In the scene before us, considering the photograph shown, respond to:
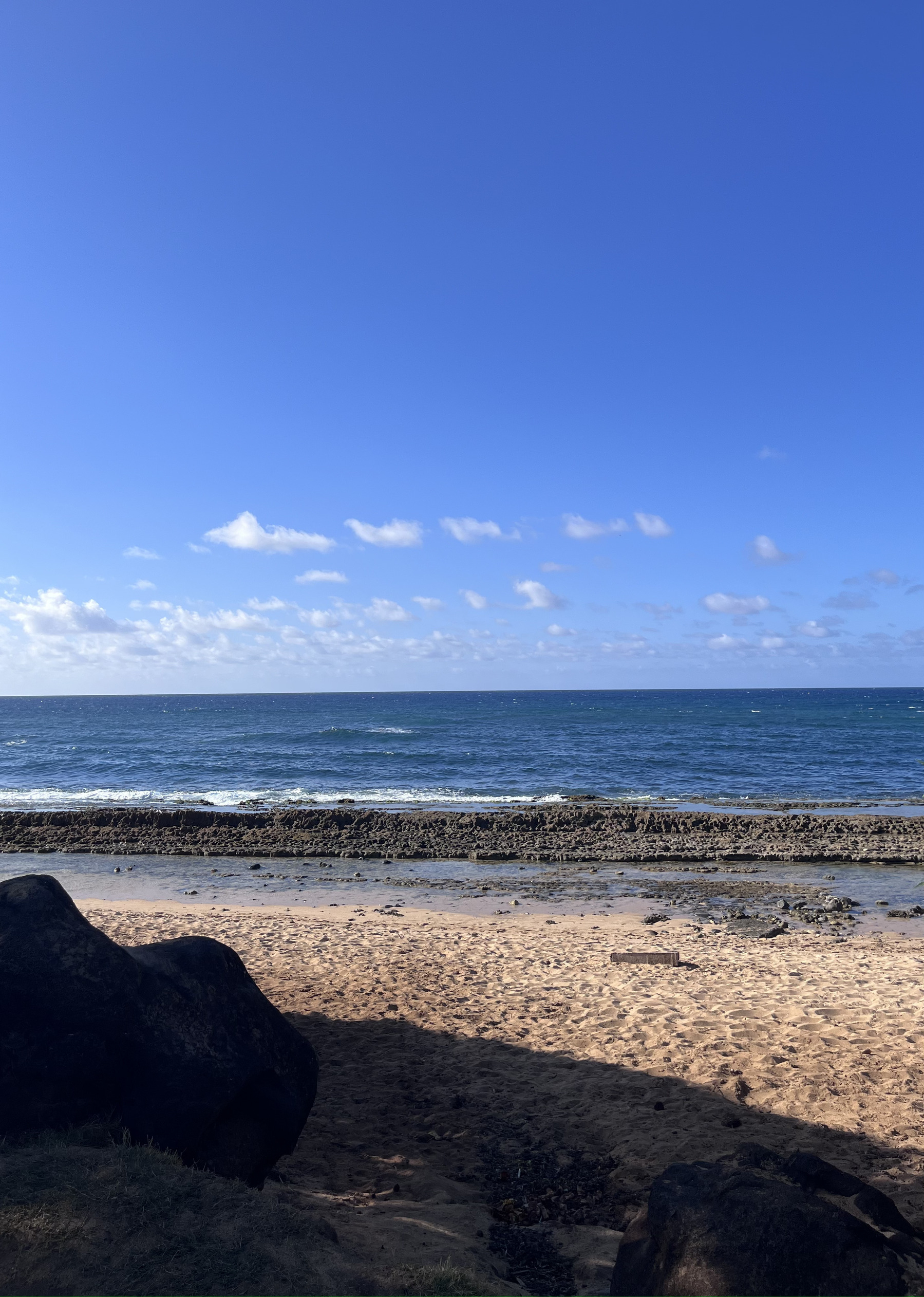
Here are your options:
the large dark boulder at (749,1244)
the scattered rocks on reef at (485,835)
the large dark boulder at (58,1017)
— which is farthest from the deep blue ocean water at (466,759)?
the large dark boulder at (749,1244)

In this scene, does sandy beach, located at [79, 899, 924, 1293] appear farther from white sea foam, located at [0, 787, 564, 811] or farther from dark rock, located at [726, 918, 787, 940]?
white sea foam, located at [0, 787, 564, 811]

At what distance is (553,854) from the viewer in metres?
22.7

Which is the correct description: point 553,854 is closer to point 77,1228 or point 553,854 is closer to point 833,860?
point 833,860

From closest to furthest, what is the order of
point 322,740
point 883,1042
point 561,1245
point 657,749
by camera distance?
1. point 561,1245
2. point 883,1042
3. point 657,749
4. point 322,740

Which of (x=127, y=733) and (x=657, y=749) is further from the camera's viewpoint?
(x=127, y=733)

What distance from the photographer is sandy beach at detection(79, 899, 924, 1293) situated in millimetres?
5918

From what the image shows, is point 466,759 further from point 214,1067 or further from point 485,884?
point 214,1067

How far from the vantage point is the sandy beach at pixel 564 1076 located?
5918mm

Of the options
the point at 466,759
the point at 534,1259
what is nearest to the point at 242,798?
the point at 466,759

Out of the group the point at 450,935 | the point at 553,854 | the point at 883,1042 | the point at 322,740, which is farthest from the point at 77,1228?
the point at 322,740

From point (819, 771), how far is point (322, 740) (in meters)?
37.9

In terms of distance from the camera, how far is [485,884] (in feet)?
64.4

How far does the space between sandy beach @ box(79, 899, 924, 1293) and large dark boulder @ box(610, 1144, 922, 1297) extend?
953 mm

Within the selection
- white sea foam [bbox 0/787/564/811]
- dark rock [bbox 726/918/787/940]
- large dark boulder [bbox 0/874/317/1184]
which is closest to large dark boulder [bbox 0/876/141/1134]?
large dark boulder [bbox 0/874/317/1184]
